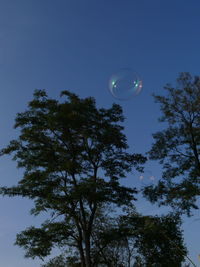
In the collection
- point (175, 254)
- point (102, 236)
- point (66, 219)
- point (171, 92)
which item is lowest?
point (175, 254)

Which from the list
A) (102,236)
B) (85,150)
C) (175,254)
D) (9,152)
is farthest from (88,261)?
(9,152)

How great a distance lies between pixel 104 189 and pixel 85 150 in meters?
4.01

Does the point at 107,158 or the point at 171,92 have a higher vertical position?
the point at 171,92

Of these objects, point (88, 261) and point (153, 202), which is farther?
point (153, 202)

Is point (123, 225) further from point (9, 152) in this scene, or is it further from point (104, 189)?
point (9, 152)

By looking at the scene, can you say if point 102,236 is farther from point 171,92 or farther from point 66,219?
point 171,92

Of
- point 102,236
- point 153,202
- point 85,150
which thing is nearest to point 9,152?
point 85,150

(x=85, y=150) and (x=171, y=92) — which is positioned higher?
(x=171, y=92)

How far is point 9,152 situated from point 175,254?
13.9 metres

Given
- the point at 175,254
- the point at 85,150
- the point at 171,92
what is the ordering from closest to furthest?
the point at 175,254 < the point at 85,150 < the point at 171,92

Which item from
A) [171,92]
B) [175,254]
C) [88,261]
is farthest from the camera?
[171,92]

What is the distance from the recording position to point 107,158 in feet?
70.5

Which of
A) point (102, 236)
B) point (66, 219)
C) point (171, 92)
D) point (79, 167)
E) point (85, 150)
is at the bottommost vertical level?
point (102, 236)

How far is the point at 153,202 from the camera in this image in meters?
21.8
